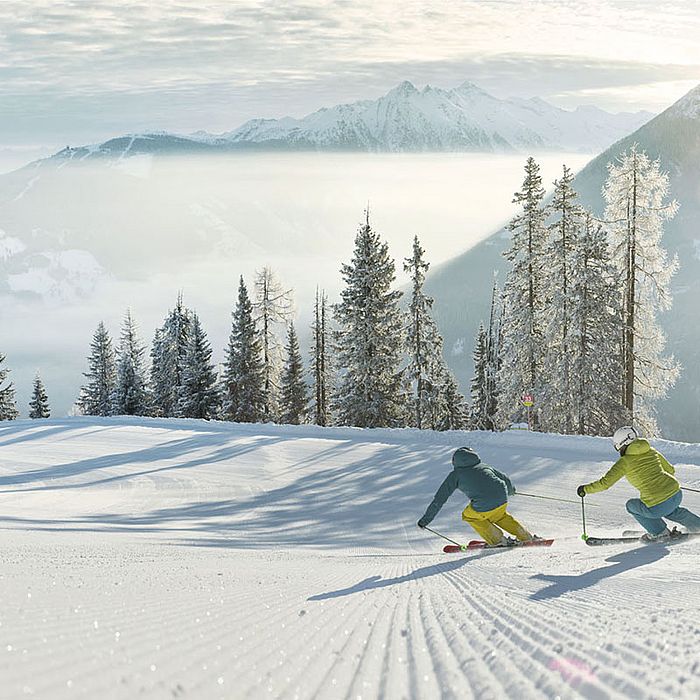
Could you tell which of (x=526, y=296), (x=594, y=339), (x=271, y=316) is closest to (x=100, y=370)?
(x=271, y=316)

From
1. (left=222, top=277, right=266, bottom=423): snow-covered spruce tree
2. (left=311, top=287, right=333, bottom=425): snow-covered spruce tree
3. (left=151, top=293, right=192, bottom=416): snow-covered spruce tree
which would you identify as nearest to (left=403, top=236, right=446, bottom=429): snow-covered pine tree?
(left=311, top=287, right=333, bottom=425): snow-covered spruce tree

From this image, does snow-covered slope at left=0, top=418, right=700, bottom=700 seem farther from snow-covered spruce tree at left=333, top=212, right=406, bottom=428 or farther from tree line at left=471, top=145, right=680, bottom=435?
snow-covered spruce tree at left=333, top=212, right=406, bottom=428

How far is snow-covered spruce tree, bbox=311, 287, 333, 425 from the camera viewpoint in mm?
44969

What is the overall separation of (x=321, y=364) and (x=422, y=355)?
39.8ft

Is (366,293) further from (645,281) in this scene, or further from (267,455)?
(267,455)

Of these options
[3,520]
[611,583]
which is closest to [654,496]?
[611,583]

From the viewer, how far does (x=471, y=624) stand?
160 inches

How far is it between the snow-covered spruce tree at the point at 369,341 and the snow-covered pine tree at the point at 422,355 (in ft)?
3.39

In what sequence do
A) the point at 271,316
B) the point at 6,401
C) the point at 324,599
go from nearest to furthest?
the point at 324,599 < the point at 271,316 < the point at 6,401

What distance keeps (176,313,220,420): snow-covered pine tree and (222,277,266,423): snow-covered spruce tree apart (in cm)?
145

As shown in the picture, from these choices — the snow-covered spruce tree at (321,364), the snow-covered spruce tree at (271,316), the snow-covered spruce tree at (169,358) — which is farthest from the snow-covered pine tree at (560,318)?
the snow-covered spruce tree at (169,358)

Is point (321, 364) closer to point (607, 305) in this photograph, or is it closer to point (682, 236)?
point (607, 305)

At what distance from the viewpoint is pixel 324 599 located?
5113mm

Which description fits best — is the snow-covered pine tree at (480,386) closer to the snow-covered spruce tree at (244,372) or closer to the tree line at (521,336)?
the tree line at (521,336)
